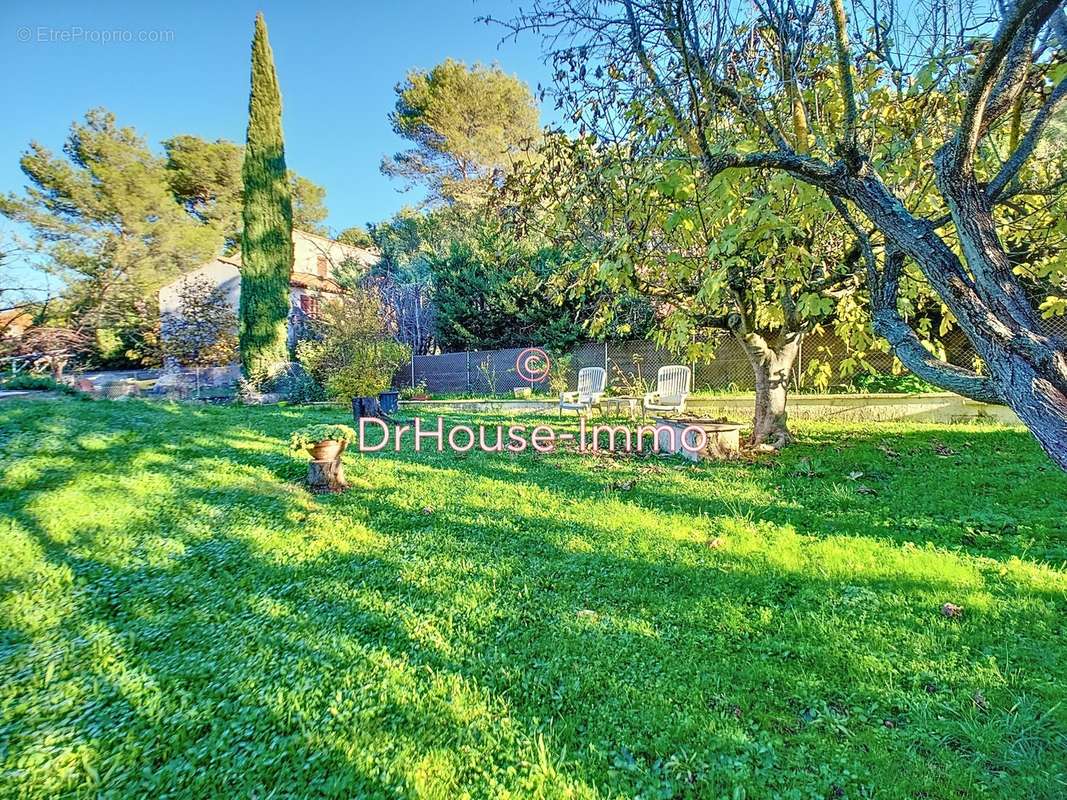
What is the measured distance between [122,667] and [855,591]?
11.2 feet

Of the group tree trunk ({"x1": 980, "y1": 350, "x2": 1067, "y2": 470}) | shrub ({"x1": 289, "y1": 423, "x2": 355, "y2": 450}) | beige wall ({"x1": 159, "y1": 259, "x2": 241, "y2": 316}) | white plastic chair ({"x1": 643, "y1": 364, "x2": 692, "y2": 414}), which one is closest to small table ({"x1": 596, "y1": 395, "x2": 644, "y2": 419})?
white plastic chair ({"x1": 643, "y1": 364, "x2": 692, "y2": 414})

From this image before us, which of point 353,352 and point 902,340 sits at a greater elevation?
point 353,352

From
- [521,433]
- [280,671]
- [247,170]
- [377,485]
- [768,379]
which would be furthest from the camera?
[247,170]

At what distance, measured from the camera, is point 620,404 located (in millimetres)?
8984

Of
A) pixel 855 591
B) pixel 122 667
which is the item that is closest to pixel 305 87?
pixel 122 667

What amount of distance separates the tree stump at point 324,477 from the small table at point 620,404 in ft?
17.7

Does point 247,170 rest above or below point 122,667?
above

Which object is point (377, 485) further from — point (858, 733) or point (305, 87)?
point (305, 87)

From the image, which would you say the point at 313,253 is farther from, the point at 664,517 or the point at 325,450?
the point at 664,517

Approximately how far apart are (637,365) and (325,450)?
7.47 meters

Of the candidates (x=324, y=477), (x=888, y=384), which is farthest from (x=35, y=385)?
(x=888, y=384)

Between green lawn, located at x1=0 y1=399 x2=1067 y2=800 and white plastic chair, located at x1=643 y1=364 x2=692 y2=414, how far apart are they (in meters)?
3.02

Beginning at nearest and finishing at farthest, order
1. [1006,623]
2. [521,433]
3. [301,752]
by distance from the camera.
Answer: [301,752]
[1006,623]
[521,433]

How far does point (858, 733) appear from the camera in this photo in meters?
1.50
